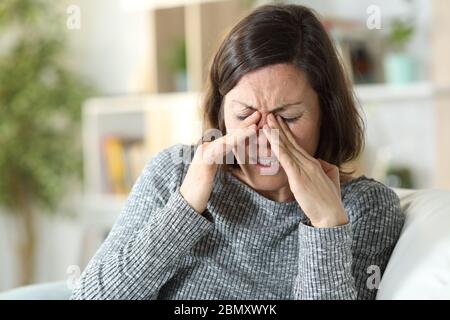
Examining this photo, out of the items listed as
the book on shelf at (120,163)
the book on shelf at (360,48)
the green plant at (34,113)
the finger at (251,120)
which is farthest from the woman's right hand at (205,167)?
the green plant at (34,113)

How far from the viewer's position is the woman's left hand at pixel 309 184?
105 cm

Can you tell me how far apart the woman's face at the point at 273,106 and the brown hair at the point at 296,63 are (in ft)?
0.05

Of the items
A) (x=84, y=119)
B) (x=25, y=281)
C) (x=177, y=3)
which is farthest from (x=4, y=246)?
(x=177, y=3)

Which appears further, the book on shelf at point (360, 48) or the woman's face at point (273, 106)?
the book on shelf at point (360, 48)

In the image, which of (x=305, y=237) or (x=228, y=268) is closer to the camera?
(x=305, y=237)

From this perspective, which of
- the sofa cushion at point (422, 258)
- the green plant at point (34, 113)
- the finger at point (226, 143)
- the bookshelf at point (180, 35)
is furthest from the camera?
the green plant at point (34, 113)

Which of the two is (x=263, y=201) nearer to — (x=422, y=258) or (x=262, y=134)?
(x=262, y=134)

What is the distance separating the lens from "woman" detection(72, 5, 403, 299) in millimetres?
1066

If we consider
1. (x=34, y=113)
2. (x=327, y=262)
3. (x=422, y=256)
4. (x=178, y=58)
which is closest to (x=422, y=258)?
(x=422, y=256)

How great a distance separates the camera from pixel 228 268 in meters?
1.17

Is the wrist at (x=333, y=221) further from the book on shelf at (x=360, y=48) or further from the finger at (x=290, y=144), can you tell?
the book on shelf at (x=360, y=48)

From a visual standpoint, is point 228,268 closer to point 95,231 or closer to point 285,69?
point 285,69

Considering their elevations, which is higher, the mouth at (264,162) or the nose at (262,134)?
the nose at (262,134)

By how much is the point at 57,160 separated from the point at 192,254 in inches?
96.3
